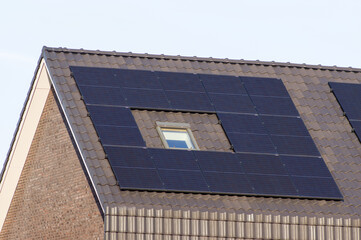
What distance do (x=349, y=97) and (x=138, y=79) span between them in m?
6.47

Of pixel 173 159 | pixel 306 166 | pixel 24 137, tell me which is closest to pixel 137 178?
pixel 173 159

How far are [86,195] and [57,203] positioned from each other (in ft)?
6.45

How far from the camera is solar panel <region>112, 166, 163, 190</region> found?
87.1 feet

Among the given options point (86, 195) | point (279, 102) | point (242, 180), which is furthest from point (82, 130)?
point (279, 102)

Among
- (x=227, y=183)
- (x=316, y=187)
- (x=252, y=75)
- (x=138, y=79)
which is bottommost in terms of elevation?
(x=227, y=183)

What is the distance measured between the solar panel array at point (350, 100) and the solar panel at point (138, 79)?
5566mm

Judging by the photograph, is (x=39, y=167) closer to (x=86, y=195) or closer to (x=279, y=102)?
(x=86, y=195)

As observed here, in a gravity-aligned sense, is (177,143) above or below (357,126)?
below

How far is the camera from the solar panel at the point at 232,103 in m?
30.1

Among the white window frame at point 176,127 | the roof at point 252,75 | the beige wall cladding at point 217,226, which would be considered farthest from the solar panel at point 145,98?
the beige wall cladding at point 217,226

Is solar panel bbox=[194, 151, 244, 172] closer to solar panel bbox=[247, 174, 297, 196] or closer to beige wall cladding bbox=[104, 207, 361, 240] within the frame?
solar panel bbox=[247, 174, 297, 196]

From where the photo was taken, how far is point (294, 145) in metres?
29.4

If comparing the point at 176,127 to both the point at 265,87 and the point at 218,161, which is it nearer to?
the point at 218,161

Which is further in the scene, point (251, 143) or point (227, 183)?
point (251, 143)
